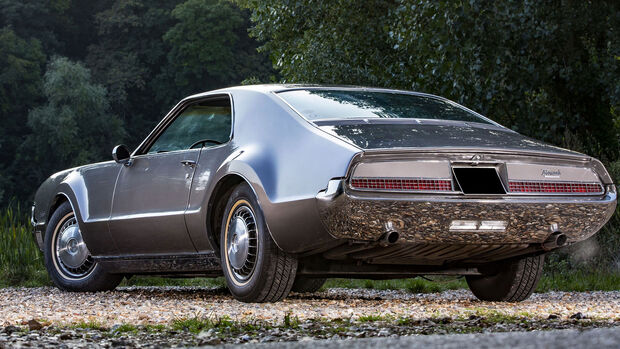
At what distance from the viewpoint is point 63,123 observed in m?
61.6

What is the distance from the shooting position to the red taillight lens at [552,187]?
616 centimetres

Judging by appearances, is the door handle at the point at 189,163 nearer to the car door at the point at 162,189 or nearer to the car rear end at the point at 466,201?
the car door at the point at 162,189

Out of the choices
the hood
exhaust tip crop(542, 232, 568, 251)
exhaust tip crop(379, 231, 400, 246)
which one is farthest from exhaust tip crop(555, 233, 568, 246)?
exhaust tip crop(379, 231, 400, 246)

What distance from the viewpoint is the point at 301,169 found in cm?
611

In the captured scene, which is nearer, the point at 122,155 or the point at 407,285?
the point at 122,155

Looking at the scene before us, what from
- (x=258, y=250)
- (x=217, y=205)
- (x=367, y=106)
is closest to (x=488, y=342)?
(x=258, y=250)

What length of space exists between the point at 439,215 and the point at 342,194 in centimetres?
60

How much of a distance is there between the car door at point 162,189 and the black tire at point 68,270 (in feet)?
2.11

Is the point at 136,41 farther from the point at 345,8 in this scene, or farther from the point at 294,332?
the point at 294,332

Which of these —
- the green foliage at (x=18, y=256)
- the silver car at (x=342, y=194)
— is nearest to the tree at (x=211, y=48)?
the green foliage at (x=18, y=256)

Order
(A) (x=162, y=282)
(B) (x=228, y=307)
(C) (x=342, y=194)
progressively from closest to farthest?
1. (C) (x=342, y=194)
2. (B) (x=228, y=307)
3. (A) (x=162, y=282)

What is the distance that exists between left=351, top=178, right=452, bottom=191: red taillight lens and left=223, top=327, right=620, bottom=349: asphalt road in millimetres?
1548

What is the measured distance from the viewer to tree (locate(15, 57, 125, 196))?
202ft

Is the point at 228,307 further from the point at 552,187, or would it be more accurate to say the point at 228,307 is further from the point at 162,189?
the point at 552,187
